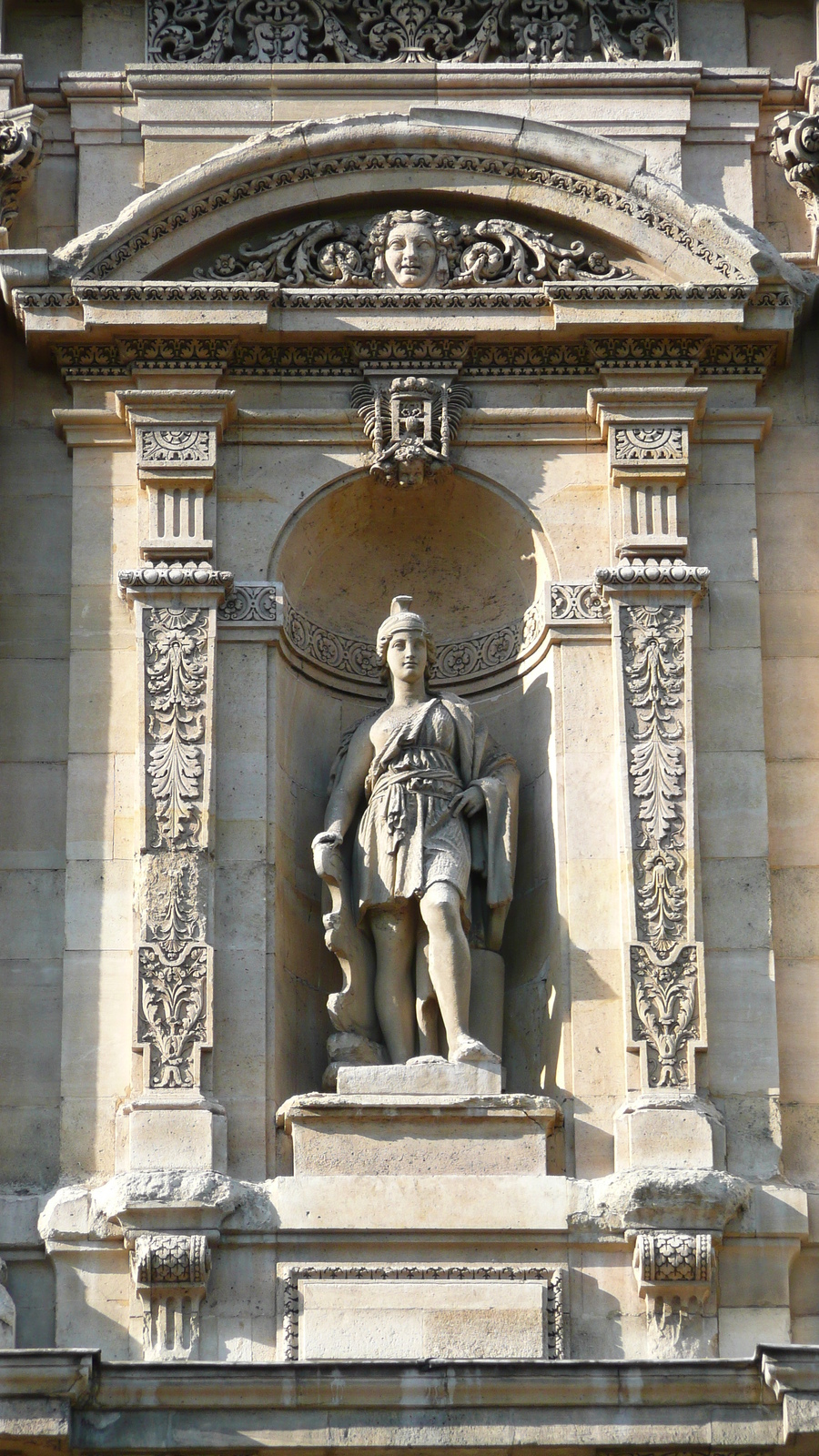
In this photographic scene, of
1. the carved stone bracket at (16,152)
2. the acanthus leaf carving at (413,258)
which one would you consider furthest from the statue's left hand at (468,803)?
the carved stone bracket at (16,152)

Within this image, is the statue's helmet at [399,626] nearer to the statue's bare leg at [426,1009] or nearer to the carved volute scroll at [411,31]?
the statue's bare leg at [426,1009]

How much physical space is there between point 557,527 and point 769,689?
158 centimetres

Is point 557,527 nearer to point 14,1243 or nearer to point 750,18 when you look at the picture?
point 750,18

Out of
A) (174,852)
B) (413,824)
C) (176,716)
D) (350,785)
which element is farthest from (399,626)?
(174,852)

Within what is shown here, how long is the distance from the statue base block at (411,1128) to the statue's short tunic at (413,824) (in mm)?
1278

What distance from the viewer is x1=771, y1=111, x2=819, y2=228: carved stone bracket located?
19.1 metres

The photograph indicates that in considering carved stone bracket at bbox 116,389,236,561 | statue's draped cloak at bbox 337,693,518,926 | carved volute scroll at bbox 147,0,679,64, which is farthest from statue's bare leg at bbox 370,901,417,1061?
carved volute scroll at bbox 147,0,679,64

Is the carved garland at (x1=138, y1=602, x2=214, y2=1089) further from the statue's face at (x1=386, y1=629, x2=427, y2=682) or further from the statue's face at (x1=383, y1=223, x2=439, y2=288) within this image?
the statue's face at (x1=383, y1=223, x2=439, y2=288)

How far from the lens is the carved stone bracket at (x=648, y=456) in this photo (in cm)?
1830

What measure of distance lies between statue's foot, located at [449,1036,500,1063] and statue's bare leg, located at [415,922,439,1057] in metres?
0.30

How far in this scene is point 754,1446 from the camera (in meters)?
15.5

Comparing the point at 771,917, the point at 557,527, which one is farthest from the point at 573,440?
the point at 771,917

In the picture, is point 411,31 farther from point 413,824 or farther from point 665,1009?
point 665,1009

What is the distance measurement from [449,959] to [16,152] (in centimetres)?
558
